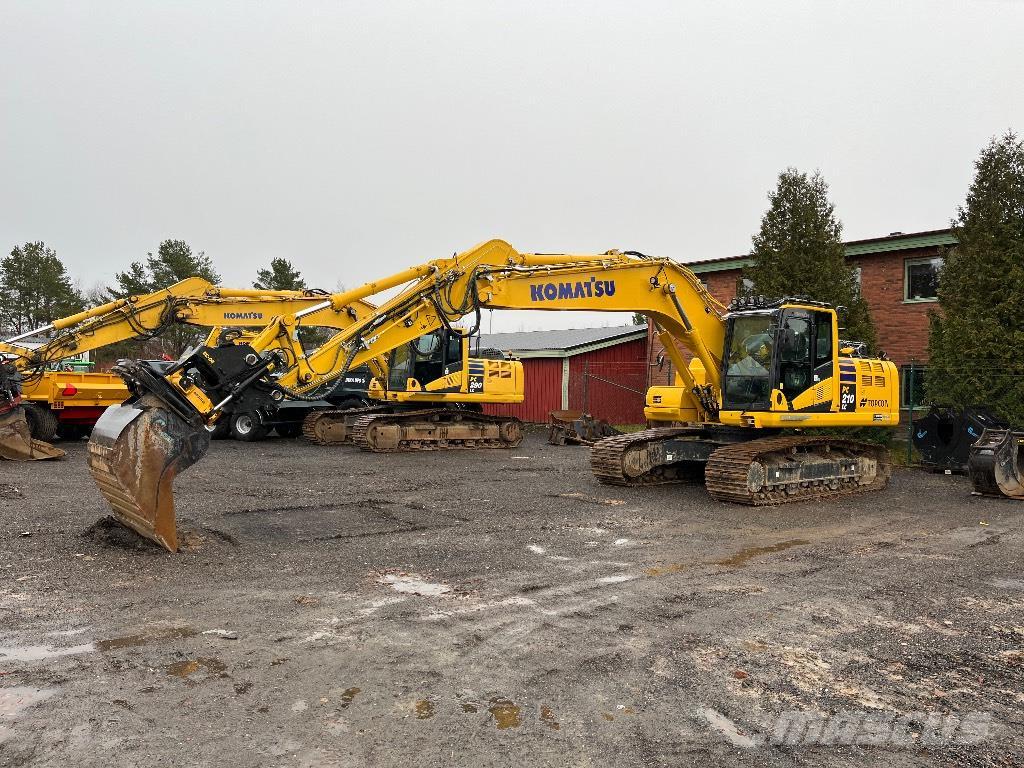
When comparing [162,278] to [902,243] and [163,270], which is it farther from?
[902,243]

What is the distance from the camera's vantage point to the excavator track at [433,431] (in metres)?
17.5

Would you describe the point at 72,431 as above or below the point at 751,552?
above

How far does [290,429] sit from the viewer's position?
864 inches

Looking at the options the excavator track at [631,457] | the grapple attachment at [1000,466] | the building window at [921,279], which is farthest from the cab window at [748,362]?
the building window at [921,279]

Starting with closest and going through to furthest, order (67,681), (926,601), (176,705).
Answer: (176,705)
(67,681)
(926,601)

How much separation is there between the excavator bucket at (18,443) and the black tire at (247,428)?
5.60 meters

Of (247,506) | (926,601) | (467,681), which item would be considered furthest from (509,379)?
(467,681)

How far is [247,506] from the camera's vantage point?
10.2 metres

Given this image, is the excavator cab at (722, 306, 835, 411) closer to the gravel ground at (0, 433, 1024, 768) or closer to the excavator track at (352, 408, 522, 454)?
the gravel ground at (0, 433, 1024, 768)

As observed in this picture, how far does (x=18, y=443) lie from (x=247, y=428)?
20.5 feet

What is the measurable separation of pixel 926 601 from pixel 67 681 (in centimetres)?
611

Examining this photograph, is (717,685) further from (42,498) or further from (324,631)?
(42,498)

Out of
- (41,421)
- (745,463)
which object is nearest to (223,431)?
(41,421)

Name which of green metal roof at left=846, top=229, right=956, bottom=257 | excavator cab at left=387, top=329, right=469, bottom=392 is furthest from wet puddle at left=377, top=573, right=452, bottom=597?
green metal roof at left=846, top=229, right=956, bottom=257
